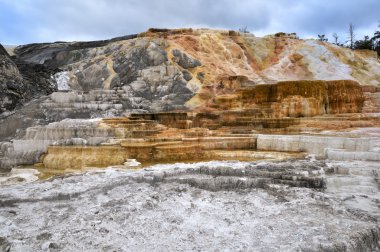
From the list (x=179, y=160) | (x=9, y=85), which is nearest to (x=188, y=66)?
(x=9, y=85)

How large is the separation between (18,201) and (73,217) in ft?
4.10

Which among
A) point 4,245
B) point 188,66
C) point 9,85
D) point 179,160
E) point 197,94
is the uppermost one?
point 188,66

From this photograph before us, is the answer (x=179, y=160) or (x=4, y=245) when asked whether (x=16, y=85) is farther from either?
(x=4, y=245)

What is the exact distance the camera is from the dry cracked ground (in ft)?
15.5

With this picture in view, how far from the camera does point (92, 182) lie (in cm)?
702

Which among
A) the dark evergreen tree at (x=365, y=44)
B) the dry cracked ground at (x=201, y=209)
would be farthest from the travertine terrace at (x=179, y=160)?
the dark evergreen tree at (x=365, y=44)

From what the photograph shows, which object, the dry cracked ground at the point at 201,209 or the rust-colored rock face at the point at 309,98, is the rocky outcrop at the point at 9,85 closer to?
the rust-colored rock face at the point at 309,98

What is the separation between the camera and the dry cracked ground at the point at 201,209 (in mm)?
4719

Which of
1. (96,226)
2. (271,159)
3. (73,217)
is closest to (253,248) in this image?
(96,226)

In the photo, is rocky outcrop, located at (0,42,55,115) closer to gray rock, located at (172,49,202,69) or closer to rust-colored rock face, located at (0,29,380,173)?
rust-colored rock face, located at (0,29,380,173)

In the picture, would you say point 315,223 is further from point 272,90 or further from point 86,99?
point 86,99

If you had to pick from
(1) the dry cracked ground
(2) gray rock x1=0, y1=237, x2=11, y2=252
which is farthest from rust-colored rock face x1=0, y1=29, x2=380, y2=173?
(2) gray rock x1=0, y1=237, x2=11, y2=252

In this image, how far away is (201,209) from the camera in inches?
230

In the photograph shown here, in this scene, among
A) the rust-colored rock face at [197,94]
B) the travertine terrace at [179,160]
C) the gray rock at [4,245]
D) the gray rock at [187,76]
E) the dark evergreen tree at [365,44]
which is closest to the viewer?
the gray rock at [4,245]
